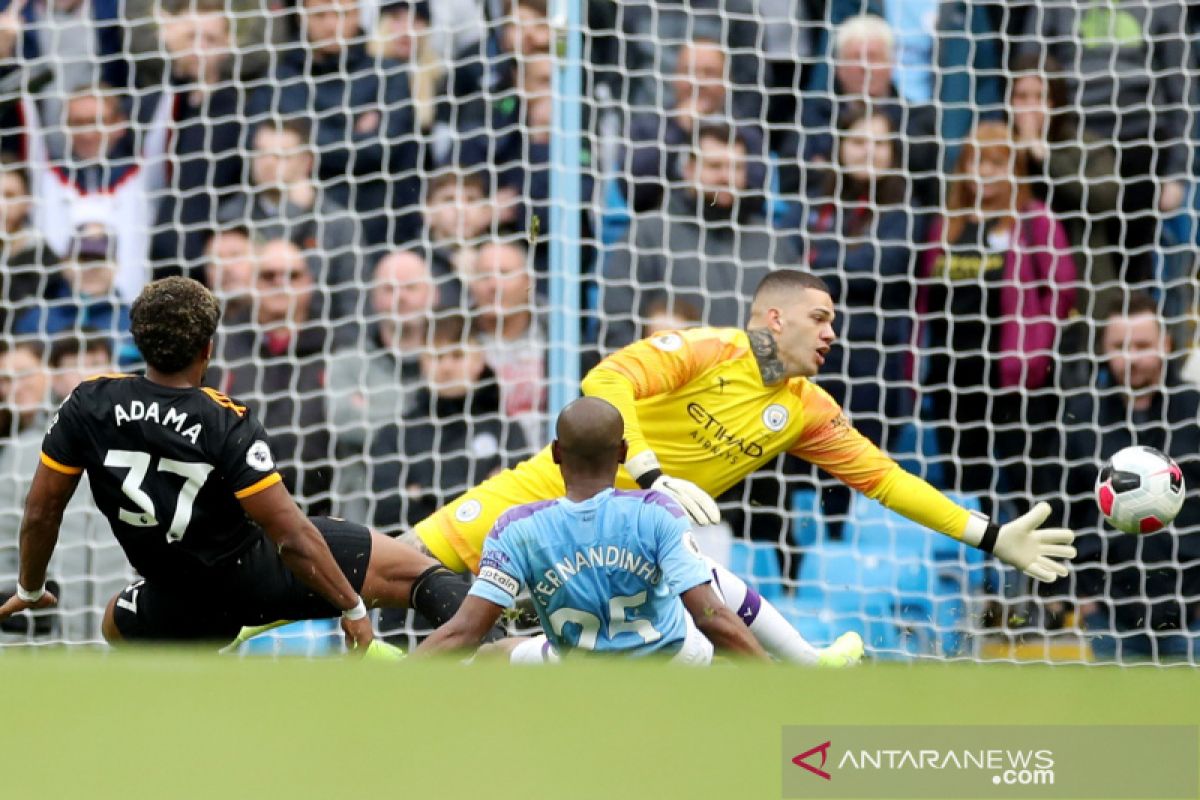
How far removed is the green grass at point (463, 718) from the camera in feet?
7.99

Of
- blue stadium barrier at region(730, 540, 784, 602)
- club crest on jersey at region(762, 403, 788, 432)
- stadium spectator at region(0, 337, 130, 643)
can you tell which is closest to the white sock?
club crest on jersey at region(762, 403, 788, 432)

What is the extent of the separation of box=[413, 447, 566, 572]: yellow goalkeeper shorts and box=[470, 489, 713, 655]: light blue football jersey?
1.54 m

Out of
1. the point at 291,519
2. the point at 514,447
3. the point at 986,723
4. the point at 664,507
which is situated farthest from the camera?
the point at 514,447

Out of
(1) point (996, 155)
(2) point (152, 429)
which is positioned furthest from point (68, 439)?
(1) point (996, 155)

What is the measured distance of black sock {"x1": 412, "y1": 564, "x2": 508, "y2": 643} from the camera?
540 centimetres

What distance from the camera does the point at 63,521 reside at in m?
7.49

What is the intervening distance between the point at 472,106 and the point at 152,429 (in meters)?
3.22

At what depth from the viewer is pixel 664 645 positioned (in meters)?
4.82

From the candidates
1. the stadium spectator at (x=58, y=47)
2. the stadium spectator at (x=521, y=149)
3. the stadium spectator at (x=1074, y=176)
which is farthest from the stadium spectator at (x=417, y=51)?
the stadium spectator at (x=1074, y=176)

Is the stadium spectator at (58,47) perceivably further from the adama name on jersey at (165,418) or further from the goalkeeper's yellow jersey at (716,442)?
the adama name on jersey at (165,418)

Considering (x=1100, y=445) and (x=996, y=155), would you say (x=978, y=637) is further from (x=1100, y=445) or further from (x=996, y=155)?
(x=996, y=155)

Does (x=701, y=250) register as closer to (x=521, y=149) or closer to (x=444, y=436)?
(x=521, y=149)

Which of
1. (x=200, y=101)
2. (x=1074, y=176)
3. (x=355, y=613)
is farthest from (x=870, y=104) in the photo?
(x=355, y=613)

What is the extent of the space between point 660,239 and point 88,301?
247 centimetres
